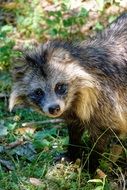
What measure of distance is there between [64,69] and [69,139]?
849mm

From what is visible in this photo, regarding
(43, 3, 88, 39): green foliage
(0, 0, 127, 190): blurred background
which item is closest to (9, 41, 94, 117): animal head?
(0, 0, 127, 190): blurred background

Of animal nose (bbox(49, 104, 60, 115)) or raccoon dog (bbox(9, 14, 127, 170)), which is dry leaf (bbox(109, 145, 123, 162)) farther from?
animal nose (bbox(49, 104, 60, 115))

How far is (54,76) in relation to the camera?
15.0 ft

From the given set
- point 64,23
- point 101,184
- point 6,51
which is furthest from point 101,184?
point 64,23

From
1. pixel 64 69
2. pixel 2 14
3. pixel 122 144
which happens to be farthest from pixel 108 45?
pixel 2 14

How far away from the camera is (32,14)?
26.4ft

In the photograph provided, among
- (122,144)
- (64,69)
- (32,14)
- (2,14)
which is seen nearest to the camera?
(64,69)

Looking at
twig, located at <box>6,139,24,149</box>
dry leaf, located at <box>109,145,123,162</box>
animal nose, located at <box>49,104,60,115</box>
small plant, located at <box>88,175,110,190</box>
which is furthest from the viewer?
twig, located at <box>6,139,24,149</box>

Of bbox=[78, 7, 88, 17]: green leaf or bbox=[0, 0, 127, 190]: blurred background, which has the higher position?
bbox=[78, 7, 88, 17]: green leaf

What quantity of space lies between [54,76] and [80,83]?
217 mm

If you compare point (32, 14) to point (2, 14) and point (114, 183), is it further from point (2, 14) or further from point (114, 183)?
point (114, 183)

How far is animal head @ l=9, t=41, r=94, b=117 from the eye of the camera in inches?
179

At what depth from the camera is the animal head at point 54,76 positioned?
456cm

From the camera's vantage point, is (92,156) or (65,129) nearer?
(92,156)
